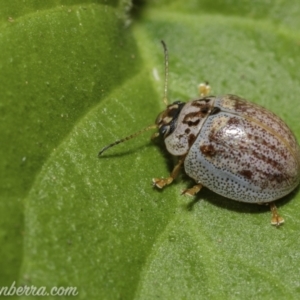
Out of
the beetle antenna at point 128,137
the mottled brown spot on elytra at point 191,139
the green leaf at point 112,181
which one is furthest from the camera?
the mottled brown spot on elytra at point 191,139

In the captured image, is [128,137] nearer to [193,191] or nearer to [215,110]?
[193,191]

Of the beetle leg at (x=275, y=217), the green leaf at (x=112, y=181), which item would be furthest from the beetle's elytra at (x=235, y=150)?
the green leaf at (x=112, y=181)

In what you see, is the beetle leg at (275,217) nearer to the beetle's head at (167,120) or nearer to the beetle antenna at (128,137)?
the beetle's head at (167,120)

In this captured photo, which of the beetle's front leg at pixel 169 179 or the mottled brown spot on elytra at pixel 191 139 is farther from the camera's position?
the mottled brown spot on elytra at pixel 191 139

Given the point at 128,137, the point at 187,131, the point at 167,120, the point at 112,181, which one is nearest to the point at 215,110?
the point at 187,131

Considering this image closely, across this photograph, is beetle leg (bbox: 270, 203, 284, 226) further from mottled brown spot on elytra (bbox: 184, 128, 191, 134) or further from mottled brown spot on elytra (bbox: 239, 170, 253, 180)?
mottled brown spot on elytra (bbox: 184, 128, 191, 134)

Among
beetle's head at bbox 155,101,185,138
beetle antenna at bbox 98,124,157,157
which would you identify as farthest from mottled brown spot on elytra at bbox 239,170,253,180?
beetle antenna at bbox 98,124,157,157

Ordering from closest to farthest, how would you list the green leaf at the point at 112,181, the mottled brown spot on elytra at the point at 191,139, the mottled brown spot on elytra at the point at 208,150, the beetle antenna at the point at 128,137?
1. the green leaf at the point at 112,181
2. the beetle antenna at the point at 128,137
3. the mottled brown spot on elytra at the point at 208,150
4. the mottled brown spot on elytra at the point at 191,139
